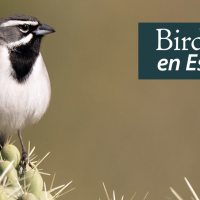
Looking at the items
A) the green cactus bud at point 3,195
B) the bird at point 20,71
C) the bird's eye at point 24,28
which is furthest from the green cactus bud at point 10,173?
the bird's eye at point 24,28

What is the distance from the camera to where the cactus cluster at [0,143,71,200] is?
2270 mm

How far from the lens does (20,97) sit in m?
3.51

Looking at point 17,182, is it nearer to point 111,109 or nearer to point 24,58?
point 24,58

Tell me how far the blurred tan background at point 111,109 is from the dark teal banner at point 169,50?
139 mm

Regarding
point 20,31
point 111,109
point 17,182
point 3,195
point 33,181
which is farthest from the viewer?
point 111,109

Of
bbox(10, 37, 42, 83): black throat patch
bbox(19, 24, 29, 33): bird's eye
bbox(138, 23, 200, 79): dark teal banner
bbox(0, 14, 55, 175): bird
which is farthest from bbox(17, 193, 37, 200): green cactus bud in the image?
bbox(138, 23, 200, 79): dark teal banner

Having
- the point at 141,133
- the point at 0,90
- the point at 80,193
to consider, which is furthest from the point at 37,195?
the point at 141,133

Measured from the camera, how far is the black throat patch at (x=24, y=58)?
3469 mm

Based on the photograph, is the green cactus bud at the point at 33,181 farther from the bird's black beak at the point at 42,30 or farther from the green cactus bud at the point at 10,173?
the bird's black beak at the point at 42,30

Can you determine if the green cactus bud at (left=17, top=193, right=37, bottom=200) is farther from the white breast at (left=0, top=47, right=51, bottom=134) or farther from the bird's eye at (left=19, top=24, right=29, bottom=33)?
the bird's eye at (left=19, top=24, right=29, bottom=33)

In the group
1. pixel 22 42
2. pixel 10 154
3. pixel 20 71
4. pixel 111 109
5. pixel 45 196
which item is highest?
pixel 22 42

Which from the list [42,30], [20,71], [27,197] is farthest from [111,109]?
[27,197]


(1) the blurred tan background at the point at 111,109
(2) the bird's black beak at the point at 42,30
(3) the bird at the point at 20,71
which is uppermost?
(2) the bird's black beak at the point at 42,30

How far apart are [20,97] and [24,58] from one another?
25cm
